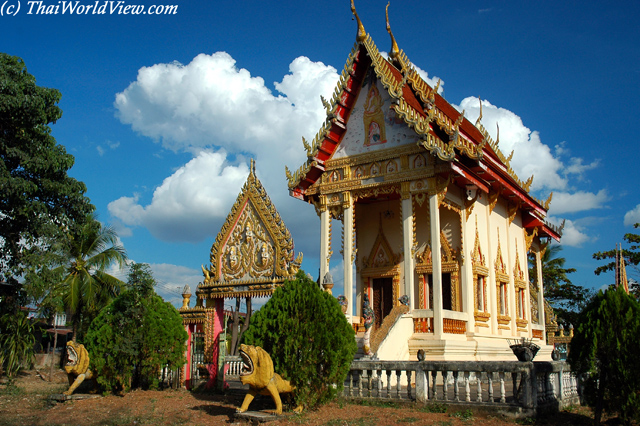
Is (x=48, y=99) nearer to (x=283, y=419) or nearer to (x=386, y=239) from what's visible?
(x=386, y=239)

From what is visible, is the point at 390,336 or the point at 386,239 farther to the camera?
the point at 386,239

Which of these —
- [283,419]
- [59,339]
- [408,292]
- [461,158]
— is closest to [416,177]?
[461,158]

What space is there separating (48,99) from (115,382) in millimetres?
9673

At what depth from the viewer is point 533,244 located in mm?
20953

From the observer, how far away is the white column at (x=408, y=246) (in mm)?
13008

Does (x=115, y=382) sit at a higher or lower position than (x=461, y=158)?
lower

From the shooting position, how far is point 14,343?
50.0 feet

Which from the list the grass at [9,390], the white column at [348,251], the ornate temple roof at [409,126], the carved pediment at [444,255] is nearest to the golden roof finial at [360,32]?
the ornate temple roof at [409,126]

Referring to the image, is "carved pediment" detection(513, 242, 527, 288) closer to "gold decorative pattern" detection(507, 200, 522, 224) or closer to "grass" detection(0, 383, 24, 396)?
"gold decorative pattern" detection(507, 200, 522, 224)

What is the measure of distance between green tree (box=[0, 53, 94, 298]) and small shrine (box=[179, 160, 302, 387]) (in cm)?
643

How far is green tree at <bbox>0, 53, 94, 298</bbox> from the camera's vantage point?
15234mm

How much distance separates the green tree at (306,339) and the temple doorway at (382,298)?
8.18 metres

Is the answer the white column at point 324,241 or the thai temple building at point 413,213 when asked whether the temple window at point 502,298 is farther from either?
the white column at point 324,241

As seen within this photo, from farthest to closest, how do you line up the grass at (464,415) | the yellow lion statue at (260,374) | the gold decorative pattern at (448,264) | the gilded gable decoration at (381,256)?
1. the gilded gable decoration at (381,256)
2. the gold decorative pattern at (448,264)
3. the grass at (464,415)
4. the yellow lion statue at (260,374)
